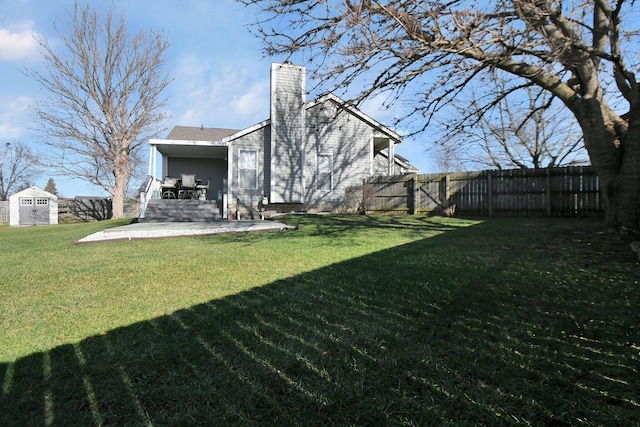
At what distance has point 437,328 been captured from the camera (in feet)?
7.80

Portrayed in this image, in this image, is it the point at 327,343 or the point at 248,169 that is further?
the point at 248,169

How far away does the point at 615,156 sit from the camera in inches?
238

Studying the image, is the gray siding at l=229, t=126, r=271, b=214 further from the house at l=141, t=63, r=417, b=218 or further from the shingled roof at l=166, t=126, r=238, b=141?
the shingled roof at l=166, t=126, r=238, b=141

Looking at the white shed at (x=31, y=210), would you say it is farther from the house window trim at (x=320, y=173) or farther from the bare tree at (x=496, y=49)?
the bare tree at (x=496, y=49)

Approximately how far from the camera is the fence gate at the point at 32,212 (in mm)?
23234

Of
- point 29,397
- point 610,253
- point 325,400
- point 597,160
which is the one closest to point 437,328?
point 325,400

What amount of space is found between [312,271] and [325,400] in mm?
2620

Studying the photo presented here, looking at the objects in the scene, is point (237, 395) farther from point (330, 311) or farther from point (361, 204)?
point (361, 204)

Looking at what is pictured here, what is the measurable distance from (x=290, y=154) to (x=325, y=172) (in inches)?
73.0

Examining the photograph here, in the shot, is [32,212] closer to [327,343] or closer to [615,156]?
[327,343]

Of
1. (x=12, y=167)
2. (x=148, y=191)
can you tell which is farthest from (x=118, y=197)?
(x=12, y=167)

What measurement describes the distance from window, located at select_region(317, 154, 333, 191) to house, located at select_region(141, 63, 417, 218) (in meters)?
0.04

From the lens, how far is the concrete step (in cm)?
1152

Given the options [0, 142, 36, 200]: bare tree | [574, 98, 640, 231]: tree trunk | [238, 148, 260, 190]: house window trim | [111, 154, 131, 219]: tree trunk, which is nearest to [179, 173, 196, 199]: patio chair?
[238, 148, 260, 190]: house window trim
